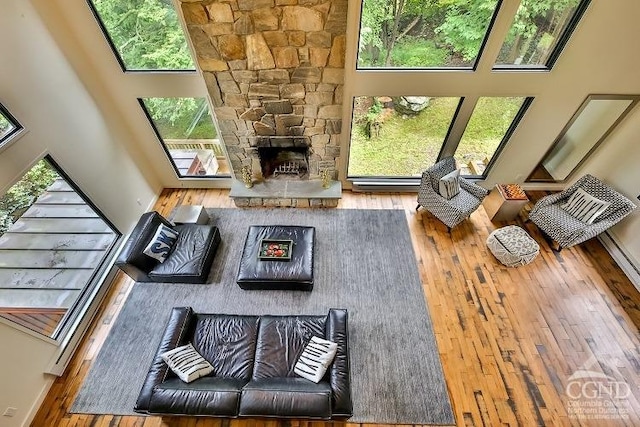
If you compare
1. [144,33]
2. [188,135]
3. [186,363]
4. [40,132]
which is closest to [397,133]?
[188,135]

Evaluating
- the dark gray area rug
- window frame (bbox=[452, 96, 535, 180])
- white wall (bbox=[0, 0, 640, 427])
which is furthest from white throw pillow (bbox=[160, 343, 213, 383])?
window frame (bbox=[452, 96, 535, 180])

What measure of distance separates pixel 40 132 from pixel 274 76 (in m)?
2.60

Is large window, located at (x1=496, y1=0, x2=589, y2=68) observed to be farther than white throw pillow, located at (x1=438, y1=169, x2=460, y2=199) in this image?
No

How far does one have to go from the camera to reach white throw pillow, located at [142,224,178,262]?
3.86 metres

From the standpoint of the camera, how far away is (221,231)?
4.76 meters

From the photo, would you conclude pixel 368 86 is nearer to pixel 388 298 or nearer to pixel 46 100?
pixel 388 298

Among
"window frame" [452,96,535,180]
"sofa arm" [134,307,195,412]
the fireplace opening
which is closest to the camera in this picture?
"sofa arm" [134,307,195,412]

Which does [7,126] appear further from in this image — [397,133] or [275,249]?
[397,133]

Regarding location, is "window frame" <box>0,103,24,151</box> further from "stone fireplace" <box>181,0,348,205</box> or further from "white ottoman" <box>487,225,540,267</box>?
"white ottoman" <box>487,225,540,267</box>

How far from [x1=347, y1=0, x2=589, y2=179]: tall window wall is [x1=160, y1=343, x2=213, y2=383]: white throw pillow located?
3496 millimetres

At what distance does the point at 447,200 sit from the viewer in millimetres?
4480

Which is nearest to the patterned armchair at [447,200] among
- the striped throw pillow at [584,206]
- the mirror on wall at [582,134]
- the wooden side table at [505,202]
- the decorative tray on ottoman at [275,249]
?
the wooden side table at [505,202]

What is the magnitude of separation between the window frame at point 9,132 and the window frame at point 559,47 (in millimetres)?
5296

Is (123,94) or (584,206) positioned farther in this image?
(584,206)
